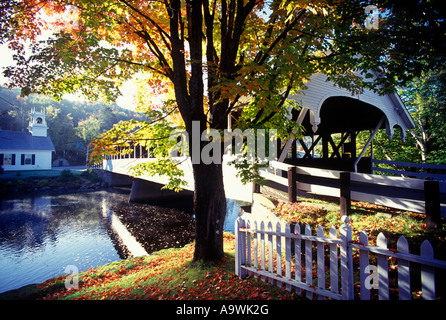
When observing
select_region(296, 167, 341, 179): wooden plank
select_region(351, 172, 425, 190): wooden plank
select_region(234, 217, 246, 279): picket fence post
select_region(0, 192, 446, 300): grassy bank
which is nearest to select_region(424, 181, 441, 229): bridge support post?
select_region(0, 192, 446, 300): grassy bank

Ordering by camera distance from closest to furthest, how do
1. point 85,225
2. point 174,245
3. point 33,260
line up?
1. point 33,260
2. point 174,245
3. point 85,225

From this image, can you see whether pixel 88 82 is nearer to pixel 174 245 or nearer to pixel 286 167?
pixel 286 167

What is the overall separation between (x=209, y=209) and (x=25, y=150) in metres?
53.3

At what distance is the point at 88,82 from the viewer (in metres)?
6.56

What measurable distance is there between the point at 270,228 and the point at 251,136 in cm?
275

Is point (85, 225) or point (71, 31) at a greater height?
point (71, 31)

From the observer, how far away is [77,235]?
48.3 ft

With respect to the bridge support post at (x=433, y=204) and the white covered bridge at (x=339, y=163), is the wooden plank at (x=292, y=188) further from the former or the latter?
the bridge support post at (x=433, y=204)

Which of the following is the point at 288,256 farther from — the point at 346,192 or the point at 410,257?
the point at 346,192

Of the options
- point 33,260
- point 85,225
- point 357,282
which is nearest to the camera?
point 357,282

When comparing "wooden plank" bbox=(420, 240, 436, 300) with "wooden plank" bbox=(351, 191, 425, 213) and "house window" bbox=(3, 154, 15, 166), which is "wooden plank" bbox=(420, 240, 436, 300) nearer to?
"wooden plank" bbox=(351, 191, 425, 213)

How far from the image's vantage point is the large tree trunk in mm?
5375
